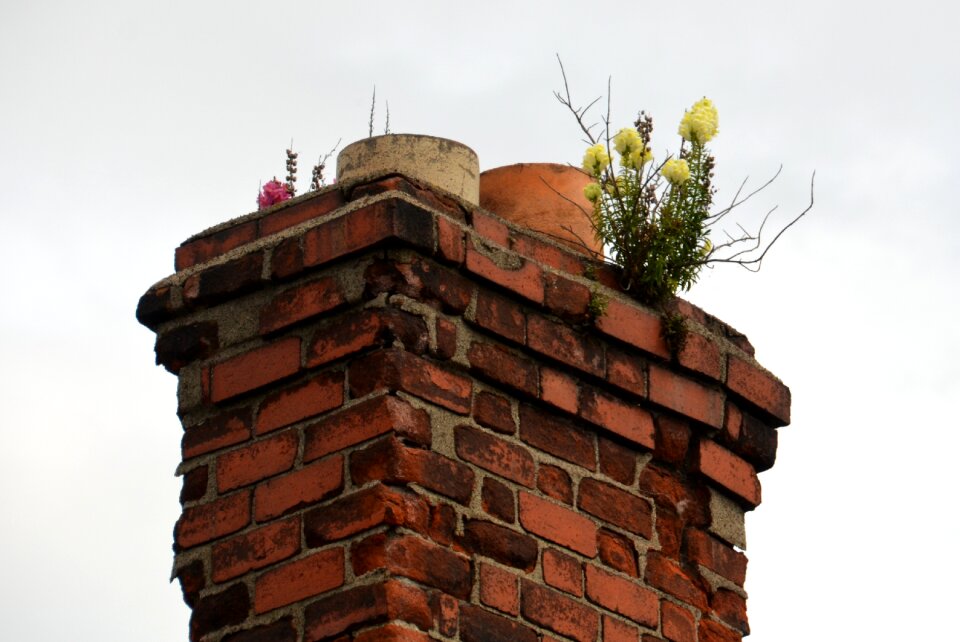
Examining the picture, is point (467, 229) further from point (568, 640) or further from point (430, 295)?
point (568, 640)

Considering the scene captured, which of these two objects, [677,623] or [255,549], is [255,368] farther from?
[677,623]

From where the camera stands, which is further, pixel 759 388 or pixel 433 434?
pixel 759 388

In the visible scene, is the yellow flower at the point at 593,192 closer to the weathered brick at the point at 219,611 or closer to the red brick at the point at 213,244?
the red brick at the point at 213,244

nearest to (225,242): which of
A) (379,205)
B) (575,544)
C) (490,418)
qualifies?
(379,205)

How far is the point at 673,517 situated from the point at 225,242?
1.03 meters

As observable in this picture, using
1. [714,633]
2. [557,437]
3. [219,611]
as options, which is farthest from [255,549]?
[714,633]

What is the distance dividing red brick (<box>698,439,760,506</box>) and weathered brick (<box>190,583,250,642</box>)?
39.2 inches

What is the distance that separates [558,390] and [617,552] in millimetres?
323

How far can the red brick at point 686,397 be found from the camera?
3.92 meters

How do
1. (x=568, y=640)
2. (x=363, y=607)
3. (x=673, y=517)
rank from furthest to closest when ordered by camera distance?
(x=673, y=517), (x=568, y=640), (x=363, y=607)

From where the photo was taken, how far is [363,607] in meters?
3.27

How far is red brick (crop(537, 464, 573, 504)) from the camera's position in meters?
3.63

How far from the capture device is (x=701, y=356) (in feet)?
13.1

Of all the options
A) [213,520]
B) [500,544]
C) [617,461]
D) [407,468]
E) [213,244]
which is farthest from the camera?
[213,244]
